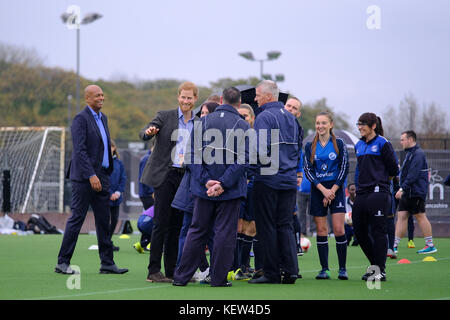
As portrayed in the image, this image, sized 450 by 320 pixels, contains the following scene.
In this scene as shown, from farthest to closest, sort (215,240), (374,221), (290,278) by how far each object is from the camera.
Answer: (374,221) → (290,278) → (215,240)

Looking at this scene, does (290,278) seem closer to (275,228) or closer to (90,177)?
(275,228)

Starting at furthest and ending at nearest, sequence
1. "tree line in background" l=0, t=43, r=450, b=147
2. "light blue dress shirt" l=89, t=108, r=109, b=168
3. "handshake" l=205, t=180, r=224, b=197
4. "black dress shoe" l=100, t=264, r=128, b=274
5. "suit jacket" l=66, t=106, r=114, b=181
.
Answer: "tree line in background" l=0, t=43, r=450, b=147 < "light blue dress shirt" l=89, t=108, r=109, b=168 < "black dress shoe" l=100, t=264, r=128, b=274 < "suit jacket" l=66, t=106, r=114, b=181 < "handshake" l=205, t=180, r=224, b=197

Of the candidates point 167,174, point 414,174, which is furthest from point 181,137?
point 414,174

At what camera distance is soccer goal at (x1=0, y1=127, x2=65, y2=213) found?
86.2ft

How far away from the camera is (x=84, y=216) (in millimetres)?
9766

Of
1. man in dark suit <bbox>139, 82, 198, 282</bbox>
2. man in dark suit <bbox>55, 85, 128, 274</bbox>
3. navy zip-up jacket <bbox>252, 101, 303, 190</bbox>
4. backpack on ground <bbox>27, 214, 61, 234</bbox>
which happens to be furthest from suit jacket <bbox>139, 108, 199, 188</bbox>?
backpack on ground <bbox>27, 214, 61, 234</bbox>

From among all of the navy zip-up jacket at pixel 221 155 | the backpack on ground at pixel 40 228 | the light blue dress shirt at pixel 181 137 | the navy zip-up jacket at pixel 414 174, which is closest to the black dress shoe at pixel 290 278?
the navy zip-up jacket at pixel 221 155

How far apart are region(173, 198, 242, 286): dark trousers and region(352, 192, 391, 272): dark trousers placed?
173 centimetres

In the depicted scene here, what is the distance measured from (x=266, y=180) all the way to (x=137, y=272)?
258 cm

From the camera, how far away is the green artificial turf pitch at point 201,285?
731 centimetres

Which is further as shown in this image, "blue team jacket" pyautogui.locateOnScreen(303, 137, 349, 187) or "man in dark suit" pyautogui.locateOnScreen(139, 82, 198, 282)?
"blue team jacket" pyautogui.locateOnScreen(303, 137, 349, 187)

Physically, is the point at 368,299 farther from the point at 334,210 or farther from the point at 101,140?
the point at 101,140

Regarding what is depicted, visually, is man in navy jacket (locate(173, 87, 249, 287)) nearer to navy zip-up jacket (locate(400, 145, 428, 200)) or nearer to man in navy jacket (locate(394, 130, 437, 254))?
man in navy jacket (locate(394, 130, 437, 254))

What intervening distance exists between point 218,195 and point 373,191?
2.07 meters
